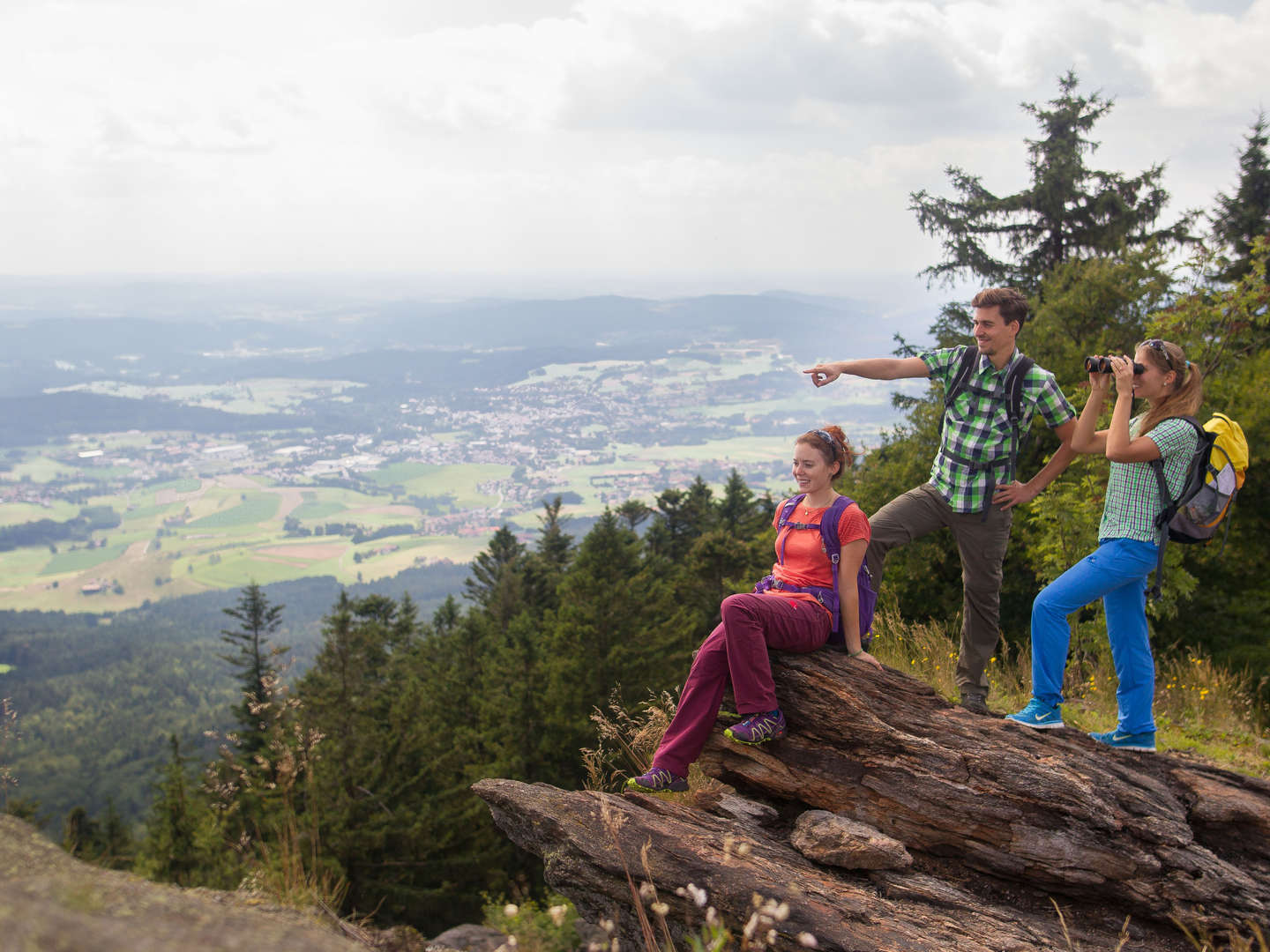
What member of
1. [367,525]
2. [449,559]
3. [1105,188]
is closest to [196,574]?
[367,525]

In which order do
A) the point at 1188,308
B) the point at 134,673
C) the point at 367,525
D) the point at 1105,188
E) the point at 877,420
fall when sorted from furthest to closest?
the point at 877,420
the point at 367,525
the point at 134,673
the point at 1105,188
the point at 1188,308

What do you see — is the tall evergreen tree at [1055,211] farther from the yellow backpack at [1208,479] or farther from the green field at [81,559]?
the green field at [81,559]

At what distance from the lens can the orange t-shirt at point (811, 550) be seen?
413cm

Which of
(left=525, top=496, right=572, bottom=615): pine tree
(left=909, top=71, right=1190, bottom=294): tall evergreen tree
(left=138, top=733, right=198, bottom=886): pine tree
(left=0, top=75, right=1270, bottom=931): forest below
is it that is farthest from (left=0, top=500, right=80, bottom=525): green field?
(left=909, top=71, right=1190, bottom=294): tall evergreen tree

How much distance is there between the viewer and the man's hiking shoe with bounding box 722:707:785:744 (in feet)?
12.5

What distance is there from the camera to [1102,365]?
413 centimetres

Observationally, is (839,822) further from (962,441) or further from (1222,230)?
(1222,230)

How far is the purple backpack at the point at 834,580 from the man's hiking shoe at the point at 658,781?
3.33 feet

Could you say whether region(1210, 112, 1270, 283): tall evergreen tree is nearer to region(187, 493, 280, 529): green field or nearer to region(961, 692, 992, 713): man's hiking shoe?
region(961, 692, 992, 713): man's hiking shoe

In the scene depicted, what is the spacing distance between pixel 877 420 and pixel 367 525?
342 ft

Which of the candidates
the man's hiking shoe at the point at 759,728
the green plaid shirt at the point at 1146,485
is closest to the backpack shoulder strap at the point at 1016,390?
the green plaid shirt at the point at 1146,485

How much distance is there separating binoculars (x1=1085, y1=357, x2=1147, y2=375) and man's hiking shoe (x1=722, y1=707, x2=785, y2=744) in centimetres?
239

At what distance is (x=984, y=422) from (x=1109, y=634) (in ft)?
4.33

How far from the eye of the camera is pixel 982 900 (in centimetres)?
348
